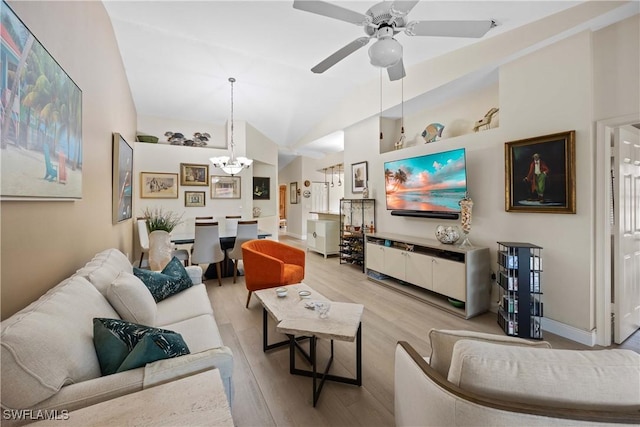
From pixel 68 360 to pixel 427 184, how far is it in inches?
150

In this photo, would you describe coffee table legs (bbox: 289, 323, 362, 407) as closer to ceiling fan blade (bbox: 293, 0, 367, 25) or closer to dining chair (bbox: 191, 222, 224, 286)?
ceiling fan blade (bbox: 293, 0, 367, 25)

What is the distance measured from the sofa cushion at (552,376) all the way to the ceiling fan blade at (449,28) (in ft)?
6.89

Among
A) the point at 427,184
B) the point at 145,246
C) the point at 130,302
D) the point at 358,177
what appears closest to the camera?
the point at 130,302

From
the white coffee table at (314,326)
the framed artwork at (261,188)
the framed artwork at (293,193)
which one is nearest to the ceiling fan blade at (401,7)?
the white coffee table at (314,326)

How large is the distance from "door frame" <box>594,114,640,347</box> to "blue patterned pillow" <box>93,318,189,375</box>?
3.39m

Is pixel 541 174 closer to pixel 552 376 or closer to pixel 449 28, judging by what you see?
pixel 449 28

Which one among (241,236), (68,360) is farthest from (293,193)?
(68,360)

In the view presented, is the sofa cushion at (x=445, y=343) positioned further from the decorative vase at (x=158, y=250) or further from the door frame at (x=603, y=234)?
the decorative vase at (x=158, y=250)

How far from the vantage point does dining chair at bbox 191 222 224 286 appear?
13.4 ft

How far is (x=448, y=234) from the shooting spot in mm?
3344

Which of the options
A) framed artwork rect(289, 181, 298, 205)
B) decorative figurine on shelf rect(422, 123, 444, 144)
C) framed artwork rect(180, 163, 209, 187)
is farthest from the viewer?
framed artwork rect(289, 181, 298, 205)

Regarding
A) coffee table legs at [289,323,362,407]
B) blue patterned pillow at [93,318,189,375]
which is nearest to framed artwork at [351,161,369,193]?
coffee table legs at [289,323,362,407]

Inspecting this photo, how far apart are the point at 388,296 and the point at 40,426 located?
11.1ft

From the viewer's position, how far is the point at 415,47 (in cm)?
328
